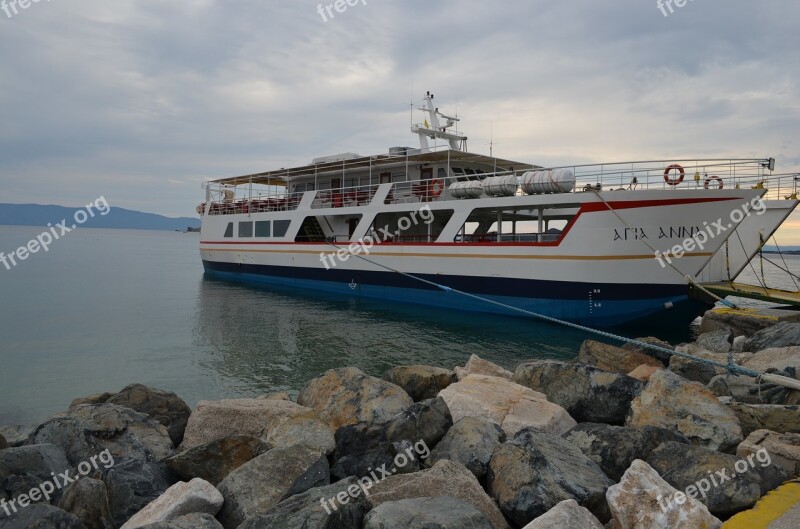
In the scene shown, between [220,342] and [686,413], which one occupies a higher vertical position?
[686,413]

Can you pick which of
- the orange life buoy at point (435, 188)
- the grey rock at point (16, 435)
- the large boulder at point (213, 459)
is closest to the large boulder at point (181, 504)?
the large boulder at point (213, 459)

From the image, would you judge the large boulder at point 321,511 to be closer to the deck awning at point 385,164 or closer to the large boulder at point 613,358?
the large boulder at point 613,358

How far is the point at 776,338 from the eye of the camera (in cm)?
1053

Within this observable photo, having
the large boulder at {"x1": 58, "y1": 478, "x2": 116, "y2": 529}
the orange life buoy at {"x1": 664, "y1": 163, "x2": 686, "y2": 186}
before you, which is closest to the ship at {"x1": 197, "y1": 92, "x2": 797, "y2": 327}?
the orange life buoy at {"x1": 664, "y1": 163, "x2": 686, "y2": 186}

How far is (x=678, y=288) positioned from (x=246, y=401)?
13497 millimetres

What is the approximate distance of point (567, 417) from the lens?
610 centimetres

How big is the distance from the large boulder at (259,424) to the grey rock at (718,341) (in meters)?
9.53

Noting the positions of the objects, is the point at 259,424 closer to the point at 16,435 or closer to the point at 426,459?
the point at 426,459

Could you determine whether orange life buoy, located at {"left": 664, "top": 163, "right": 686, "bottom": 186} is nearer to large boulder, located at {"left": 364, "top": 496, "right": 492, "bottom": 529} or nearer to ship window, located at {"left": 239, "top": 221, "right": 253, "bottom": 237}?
large boulder, located at {"left": 364, "top": 496, "right": 492, "bottom": 529}

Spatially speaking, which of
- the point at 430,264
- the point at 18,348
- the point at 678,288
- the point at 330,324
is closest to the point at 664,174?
the point at 678,288

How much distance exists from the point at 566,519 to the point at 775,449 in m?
2.54

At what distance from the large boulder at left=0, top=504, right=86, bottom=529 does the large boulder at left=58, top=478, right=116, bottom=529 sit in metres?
0.26

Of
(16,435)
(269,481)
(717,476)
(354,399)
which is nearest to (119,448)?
(269,481)

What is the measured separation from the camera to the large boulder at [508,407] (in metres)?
5.78
